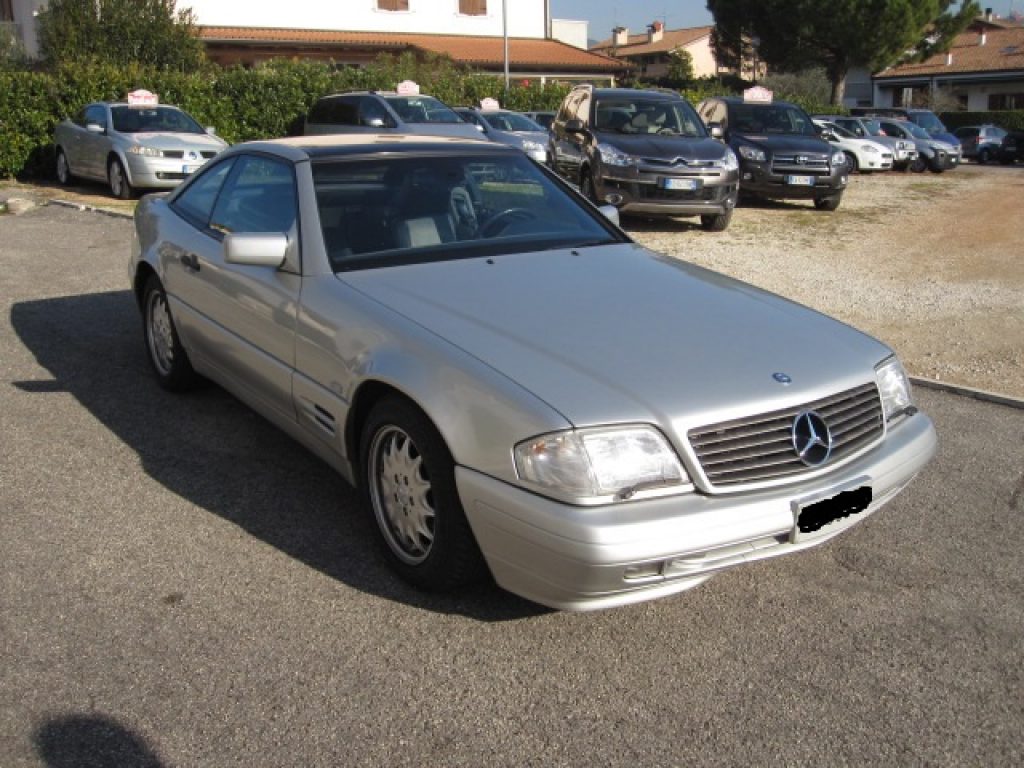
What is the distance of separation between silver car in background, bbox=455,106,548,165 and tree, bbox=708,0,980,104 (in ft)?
86.0

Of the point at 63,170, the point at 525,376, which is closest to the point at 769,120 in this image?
the point at 63,170

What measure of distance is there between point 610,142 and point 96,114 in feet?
28.7

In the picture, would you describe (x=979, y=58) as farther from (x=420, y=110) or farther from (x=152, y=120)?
(x=152, y=120)

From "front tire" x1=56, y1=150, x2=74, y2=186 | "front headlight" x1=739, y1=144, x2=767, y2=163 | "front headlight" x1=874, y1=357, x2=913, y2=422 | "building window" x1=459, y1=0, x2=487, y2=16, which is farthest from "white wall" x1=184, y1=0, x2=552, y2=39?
"front headlight" x1=874, y1=357, x2=913, y2=422

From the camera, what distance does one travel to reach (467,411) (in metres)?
3.33

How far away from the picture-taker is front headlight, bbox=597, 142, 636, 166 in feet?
41.9

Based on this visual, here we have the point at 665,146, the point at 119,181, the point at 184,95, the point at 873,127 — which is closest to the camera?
the point at 665,146

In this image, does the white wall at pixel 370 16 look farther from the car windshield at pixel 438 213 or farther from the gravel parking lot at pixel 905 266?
the car windshield at pixel 438 213

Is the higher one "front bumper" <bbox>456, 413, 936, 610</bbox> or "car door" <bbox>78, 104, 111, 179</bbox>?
"car door" <bbox>78, 104, 111, 179</bbox>

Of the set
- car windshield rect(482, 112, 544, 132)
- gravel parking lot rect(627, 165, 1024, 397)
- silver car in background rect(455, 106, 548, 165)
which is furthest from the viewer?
car windshield rect(482, 112, 544, 132)

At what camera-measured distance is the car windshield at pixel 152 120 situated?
645 inches

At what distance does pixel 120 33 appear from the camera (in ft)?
94.6

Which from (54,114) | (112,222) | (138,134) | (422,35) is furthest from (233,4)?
(112,222)

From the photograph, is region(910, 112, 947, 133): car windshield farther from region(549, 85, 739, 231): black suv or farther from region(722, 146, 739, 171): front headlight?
region(722, 146, 739, 171): front headlight
